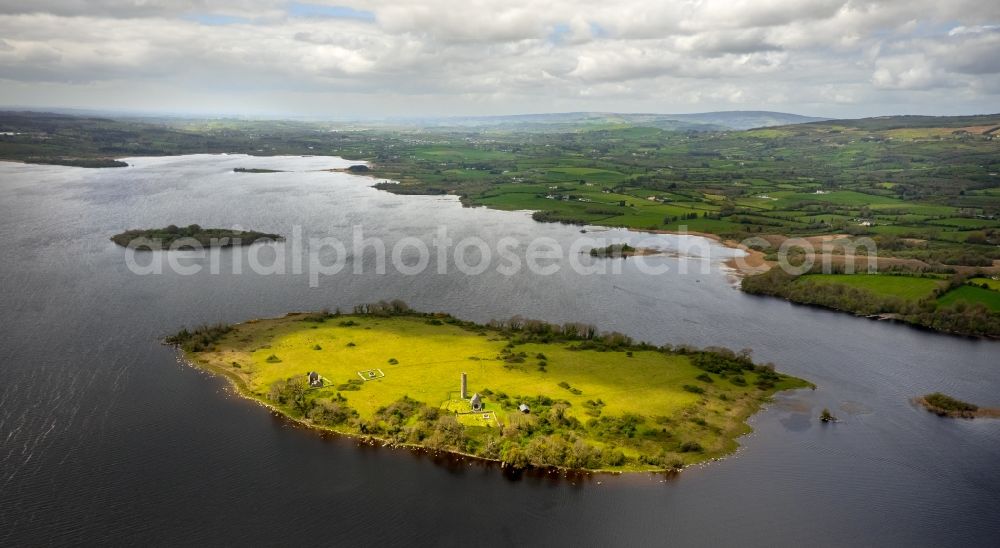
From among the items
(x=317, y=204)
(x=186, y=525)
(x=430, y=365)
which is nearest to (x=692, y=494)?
(x=430, y=365)

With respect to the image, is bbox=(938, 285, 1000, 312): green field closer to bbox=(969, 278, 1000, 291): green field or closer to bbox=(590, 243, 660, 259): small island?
bbox=(969, 278, 1000, 291): green field

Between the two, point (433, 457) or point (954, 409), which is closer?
point (433, 457)

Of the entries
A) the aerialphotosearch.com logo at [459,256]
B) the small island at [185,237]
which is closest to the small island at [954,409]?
the aerialphotosearch.com logo at [459,256]

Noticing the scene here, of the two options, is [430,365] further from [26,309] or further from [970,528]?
[26,309]

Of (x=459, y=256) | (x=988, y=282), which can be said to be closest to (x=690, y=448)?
(x=459, y=256)

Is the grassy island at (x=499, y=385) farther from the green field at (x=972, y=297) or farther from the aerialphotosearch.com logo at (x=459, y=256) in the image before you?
the green field at (x=972, y=297)

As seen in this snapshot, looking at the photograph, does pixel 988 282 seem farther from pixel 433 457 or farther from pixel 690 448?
pixel 433 457
